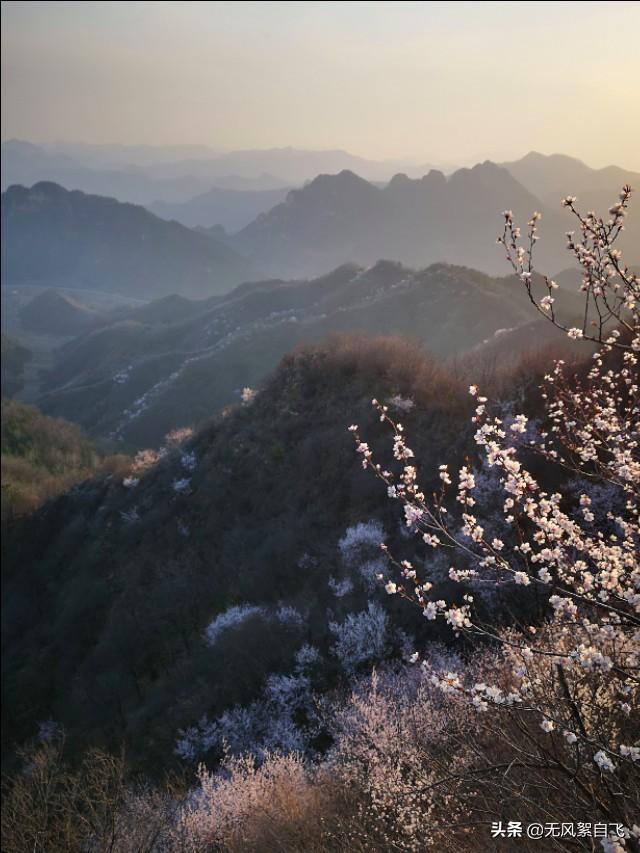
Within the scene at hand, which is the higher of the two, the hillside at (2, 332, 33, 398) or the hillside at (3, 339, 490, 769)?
the hillside at (3, 339, 490, 769)

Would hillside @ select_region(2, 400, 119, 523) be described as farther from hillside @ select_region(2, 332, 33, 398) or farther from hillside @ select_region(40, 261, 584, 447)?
hillside @ select_region(2, 332, 33, 398)

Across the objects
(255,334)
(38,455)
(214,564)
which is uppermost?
(255,334)

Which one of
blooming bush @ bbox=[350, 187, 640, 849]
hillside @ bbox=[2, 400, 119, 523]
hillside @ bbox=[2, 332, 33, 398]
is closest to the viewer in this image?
blooming bush @ bbox=[350, 187, 640, 849]

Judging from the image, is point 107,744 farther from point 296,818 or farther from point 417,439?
point 417,439

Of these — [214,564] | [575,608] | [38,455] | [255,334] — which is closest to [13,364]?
[38,455]

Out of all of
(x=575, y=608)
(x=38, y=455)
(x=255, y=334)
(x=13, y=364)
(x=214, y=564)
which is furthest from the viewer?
(x=13, y=364)

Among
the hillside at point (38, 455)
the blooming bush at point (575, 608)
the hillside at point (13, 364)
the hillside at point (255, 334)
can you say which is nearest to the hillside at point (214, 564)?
the blooming bush at point (575, 608)

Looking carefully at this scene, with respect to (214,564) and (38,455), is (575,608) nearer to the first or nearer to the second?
(214,564)

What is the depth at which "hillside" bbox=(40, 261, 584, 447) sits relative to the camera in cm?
6581

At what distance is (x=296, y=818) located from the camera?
→ 8820 millimetres

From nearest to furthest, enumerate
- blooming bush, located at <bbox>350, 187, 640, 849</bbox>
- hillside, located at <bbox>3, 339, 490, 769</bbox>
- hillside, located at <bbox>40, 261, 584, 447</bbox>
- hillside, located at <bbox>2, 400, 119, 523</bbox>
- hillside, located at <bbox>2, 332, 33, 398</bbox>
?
blooming bush, located at <bbox>350, 187, 640, 849</bbox>, hillside, located at <bbox>3, 339, 490, 769</bbox>, hillside, located at <bbox>2, 400, 119, 523</bbox>, hillside, located at <bbox>40, 261, 584, 447</bbox>, hillside, located at <bbox>2, 332, 33, 398</bbox>

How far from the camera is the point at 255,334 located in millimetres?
91688

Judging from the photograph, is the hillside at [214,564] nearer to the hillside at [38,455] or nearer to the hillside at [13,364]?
the hillside at [38,455]

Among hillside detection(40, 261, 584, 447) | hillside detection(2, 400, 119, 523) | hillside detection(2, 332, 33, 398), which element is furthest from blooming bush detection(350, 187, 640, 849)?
hillside detection(2, 332, 33, 398)
